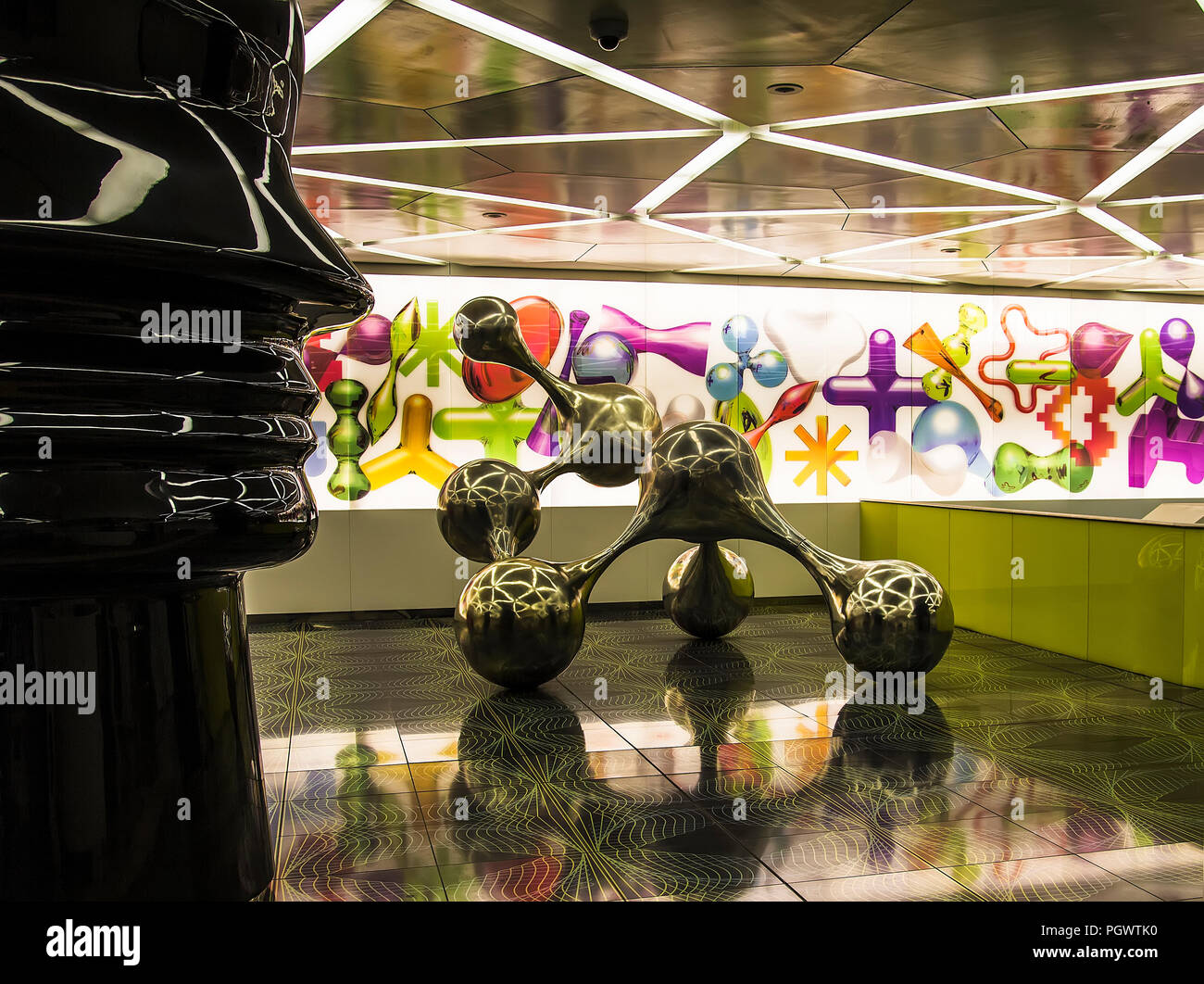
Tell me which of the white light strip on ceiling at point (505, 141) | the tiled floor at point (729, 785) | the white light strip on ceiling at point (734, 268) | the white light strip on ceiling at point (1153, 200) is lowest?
the tiled floor at point (729, 785)

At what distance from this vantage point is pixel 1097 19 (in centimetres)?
394

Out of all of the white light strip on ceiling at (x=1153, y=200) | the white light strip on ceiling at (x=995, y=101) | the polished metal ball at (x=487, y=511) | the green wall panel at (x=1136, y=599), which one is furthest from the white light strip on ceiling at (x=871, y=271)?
the polished metal ball at (x=487, y=511)

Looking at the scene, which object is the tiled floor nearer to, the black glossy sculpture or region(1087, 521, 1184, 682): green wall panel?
region(1087, 521, 1184, 682): green wall panel

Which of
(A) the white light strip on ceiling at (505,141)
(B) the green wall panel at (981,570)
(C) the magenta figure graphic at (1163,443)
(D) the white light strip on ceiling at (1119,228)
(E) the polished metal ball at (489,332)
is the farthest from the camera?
(C) the magenta figure graphic at (1163,443)

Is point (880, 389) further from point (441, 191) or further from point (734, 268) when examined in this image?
point (441, 191)

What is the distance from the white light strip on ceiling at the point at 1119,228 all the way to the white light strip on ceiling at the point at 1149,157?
269mm

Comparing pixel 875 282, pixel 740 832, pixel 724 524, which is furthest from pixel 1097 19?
pixel 875 282

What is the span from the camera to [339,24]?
13.0 ft

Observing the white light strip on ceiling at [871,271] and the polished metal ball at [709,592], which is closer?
the polished metal ball at [709,592]

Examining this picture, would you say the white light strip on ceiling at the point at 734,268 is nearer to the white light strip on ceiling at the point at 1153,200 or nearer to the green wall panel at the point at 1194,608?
the white light strip on ceiling at the point at 1153,200

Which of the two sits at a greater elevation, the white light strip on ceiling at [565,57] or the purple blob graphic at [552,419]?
the white light strip on ceiling at [565,57]

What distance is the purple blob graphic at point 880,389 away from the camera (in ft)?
33.9

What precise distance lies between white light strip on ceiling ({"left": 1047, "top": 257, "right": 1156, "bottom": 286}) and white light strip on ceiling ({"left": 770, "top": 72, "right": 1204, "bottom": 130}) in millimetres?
5066
